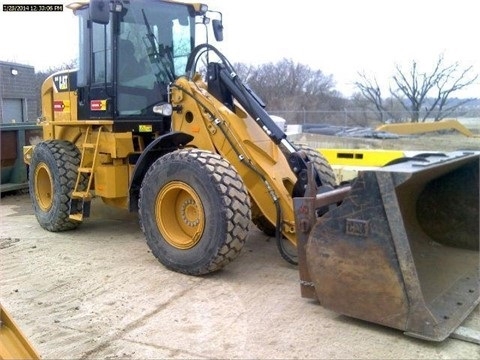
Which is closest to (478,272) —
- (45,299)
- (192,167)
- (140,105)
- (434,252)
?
(434,252)

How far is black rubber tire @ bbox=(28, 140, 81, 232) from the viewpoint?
609 centimetres

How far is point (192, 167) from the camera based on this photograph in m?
4.52

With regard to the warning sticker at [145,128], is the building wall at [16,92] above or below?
above

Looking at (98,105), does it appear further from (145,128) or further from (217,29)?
(217,29)

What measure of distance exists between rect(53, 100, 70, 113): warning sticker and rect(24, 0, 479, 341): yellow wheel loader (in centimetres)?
2

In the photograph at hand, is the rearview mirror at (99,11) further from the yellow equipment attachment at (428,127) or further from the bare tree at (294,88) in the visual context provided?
the bare tree at (294,88)

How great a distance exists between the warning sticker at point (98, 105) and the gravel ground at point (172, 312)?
1524 mm

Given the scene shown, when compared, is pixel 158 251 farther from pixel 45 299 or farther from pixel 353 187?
pixel 353 187

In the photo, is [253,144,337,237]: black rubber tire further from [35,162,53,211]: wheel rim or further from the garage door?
the garage door

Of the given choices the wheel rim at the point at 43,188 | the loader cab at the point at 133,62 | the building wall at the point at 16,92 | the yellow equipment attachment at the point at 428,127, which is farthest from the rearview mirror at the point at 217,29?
the yellow equipment attachment at the point at 428,127

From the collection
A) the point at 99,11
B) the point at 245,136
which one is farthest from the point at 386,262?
the point at 99,11

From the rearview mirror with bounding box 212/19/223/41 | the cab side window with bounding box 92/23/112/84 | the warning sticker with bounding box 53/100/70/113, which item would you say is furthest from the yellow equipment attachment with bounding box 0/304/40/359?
the rearview mirror with bounding box 212/19/223/41

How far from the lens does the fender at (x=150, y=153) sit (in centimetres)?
516

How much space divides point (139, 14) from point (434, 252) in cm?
390
